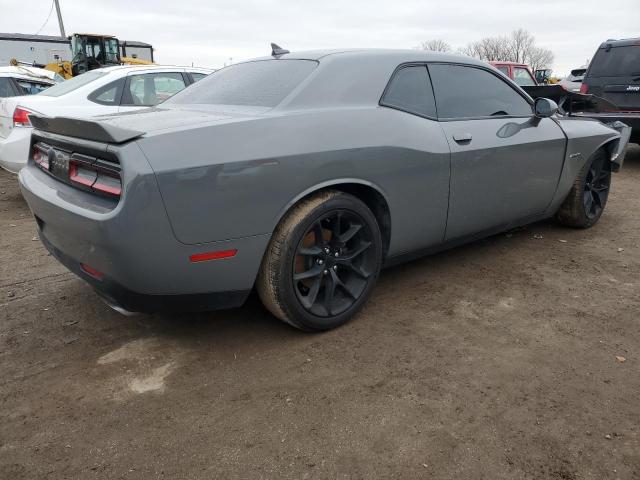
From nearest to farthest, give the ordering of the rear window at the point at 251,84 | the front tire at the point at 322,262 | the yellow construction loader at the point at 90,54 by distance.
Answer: the front tire at the point at 322,262
the rear window at the point at 251,84
the yellow construction loader at the point at 90,54

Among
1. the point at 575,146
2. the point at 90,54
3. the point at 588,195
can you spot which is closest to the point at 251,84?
the point at 575,146

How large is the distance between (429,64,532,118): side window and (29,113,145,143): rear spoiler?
1902 mm

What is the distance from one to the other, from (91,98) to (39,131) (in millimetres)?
3032

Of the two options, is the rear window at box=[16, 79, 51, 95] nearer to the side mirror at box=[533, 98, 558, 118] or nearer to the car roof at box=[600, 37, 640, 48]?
the side mirror at box=[533, 98, 558, 118]

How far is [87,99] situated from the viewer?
5.56m

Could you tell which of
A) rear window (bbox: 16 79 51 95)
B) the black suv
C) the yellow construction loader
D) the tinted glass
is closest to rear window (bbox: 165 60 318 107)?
the tinted glass

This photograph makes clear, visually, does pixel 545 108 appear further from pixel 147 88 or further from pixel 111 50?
pixel 111 50

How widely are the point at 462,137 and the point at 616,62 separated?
680 cm

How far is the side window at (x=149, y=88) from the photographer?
584cm

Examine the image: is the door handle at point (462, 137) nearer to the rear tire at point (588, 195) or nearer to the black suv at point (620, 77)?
the rear tire at point (588, 195)

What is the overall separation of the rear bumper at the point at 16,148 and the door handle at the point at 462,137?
431 centimetres

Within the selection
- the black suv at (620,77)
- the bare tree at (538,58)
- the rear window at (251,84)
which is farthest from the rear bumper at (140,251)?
the bare tree at (538,58)

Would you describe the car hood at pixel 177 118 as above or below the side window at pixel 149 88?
above

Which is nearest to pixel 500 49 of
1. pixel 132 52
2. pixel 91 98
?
pixel 132 52
